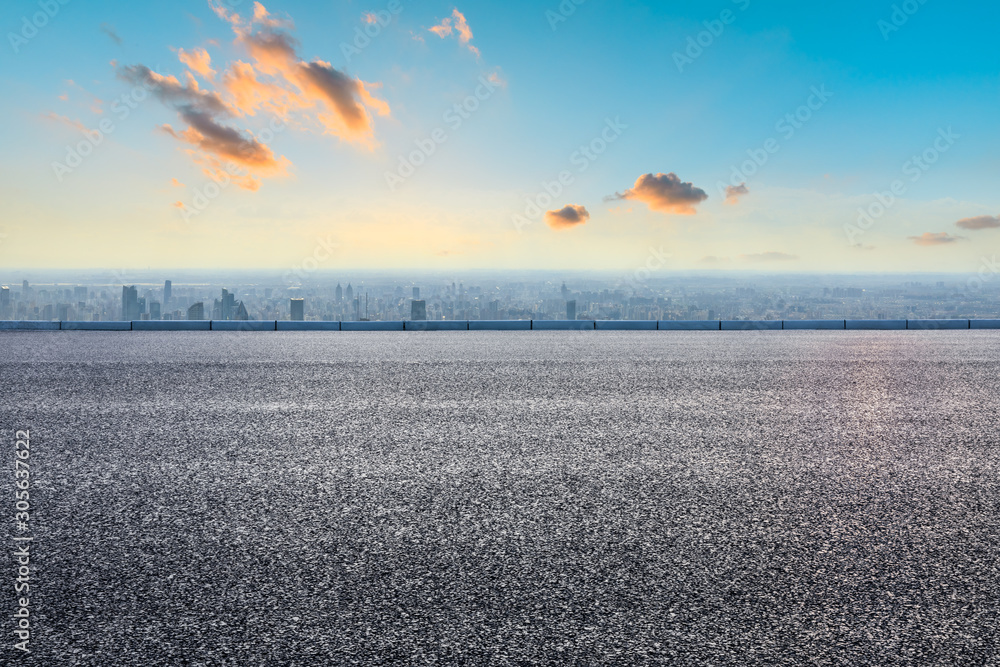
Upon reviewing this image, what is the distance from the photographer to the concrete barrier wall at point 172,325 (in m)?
19.4

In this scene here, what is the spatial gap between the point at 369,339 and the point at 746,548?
14.4 m

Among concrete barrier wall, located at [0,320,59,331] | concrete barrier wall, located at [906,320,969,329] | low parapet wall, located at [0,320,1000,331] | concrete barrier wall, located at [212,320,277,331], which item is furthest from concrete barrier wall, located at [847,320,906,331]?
concrete barrier wall, located at [0,320,59,331]

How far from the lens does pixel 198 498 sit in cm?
471

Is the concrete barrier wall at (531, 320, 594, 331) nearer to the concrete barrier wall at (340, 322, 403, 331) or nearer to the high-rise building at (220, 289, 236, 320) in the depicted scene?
the concrete barrier wall at (340, 322, 403, 331)

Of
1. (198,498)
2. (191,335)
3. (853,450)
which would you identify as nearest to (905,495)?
(853,450)

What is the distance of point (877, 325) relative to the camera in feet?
70.2

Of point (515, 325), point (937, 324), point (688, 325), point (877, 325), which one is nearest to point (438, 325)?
point (515, 325)

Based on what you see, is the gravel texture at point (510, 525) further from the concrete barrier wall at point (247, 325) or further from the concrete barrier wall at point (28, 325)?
the concrete barrier wall at point (28, 325)

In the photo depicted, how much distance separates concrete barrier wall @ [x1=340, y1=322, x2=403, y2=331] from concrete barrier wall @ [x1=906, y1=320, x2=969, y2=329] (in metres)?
16.6

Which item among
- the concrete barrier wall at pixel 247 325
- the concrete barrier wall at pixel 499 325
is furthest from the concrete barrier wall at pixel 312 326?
the concrete barrier wall at pixel 499 325

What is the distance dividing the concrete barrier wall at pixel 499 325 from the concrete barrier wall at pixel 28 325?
12260 mm

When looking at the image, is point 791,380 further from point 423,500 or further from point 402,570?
point 402,570

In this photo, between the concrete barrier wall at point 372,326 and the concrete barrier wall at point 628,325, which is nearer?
the concrete barrier wall at point 372,326

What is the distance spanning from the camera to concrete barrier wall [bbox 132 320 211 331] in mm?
19391
